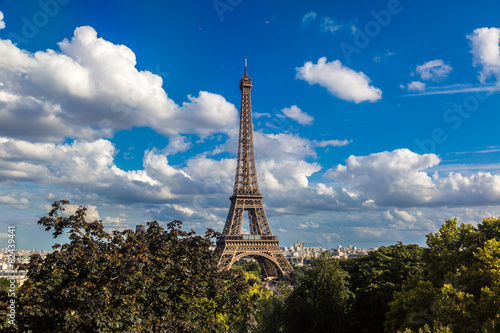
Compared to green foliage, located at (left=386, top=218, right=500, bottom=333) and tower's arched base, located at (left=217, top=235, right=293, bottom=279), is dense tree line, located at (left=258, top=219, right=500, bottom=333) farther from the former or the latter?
tower's arched base, located at (left=217, top=235, right=293, bottom=279)

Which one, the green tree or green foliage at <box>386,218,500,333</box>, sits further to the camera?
the green tree

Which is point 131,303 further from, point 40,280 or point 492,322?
point 492,322

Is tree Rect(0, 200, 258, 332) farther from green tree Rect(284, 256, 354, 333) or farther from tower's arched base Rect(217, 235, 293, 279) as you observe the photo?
tower's arched base Rect(217, 235, 293, 279)

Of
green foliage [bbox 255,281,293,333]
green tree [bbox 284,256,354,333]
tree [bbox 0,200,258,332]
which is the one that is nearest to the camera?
tree [bbox 0,200,258,332]

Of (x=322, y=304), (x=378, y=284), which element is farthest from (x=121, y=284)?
(x=378, y=284)

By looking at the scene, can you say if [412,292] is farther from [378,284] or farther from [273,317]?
[273,317]

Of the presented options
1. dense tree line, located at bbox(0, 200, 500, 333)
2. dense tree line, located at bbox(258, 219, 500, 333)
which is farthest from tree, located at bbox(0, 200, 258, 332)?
dense tree line, located at bbox(258, 219, 500, 333)

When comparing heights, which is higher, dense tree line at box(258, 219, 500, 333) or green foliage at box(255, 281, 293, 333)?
dense tree line at box(258, 219, 500, 333)

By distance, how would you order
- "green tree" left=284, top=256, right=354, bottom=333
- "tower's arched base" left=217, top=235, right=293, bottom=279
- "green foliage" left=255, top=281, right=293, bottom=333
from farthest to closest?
1. "tower's arched base" left=217, top=235, right=293, bottom=279
2. "green foliage" left=255, top=281, right=293, bottom=333
3. "green tree" left=284, top=256, right=354, bottom=333
